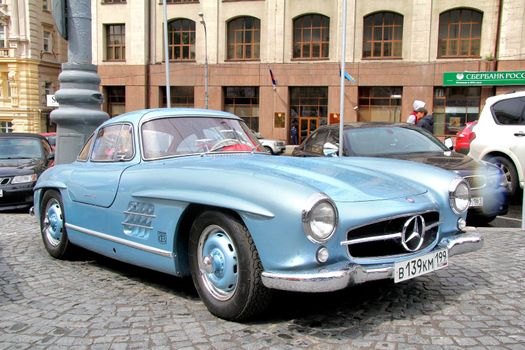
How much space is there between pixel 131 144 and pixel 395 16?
29.2m

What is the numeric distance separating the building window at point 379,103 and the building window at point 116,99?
17.2 metres

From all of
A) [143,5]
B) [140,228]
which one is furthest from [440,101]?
[140,228]

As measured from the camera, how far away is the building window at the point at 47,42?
44.8m

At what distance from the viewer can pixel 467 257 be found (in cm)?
483

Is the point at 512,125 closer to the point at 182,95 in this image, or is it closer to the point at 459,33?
the point at 459,33

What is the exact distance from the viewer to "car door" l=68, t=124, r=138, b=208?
4090 mm

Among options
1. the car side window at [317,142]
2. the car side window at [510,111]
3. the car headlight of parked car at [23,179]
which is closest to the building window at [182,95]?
the car headlight of parked car at [23,179]

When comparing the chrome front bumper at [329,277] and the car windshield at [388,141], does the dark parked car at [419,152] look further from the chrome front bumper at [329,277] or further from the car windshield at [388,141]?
the chrome front bumper at [329,277]

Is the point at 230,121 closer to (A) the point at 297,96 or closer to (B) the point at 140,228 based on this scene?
(B) the point at 140,228

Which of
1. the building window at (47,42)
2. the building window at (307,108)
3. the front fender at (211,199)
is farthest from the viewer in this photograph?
the building window at (47,42)

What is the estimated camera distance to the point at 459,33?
29.3 m

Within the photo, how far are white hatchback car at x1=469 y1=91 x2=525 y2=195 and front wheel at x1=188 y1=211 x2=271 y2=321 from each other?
6740mm

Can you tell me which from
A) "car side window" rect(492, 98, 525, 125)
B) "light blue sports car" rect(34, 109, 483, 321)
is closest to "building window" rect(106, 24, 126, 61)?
"car side window" rect(492, 98, 525, 125)

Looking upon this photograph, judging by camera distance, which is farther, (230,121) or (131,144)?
(230,121)
